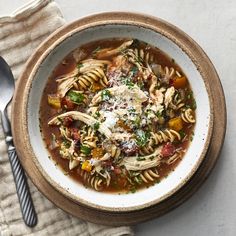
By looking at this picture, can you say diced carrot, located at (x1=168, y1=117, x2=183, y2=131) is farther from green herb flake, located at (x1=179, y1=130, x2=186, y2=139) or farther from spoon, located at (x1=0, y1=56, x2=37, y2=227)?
spoon, located at (x1=0, y1=56, x2=37, y2=227)

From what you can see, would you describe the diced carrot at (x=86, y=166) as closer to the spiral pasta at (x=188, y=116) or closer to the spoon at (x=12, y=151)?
the spoon at (x=12, y=151)

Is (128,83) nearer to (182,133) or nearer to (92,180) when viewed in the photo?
(182,133)

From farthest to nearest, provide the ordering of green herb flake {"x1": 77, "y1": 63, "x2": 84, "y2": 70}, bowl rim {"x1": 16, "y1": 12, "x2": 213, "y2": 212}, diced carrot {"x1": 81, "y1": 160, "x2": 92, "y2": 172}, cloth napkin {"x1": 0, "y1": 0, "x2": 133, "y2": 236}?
1. cloth napkin {"x1": 0, "y1": 0, "x2": 133, "y2": 236}
2. green herb flake {"x1": 77, "y1": 63, "x2": 84, "y2": 70}
3. diced carrot {"x1": 81, "y1": 160, "x2": 92, "y2": 172}
4. bowl rim {"x1": 16, "y1": 12, "x2": 213, "y2": 212}

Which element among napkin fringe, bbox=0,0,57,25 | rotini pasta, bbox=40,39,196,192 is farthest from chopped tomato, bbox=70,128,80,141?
napkin fringe, bbox=0,0,57,25

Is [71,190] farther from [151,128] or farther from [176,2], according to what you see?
[176,2]

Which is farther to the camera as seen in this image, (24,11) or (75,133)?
(24,11)

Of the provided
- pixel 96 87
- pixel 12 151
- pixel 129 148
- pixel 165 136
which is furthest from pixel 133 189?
pixel 12 151
